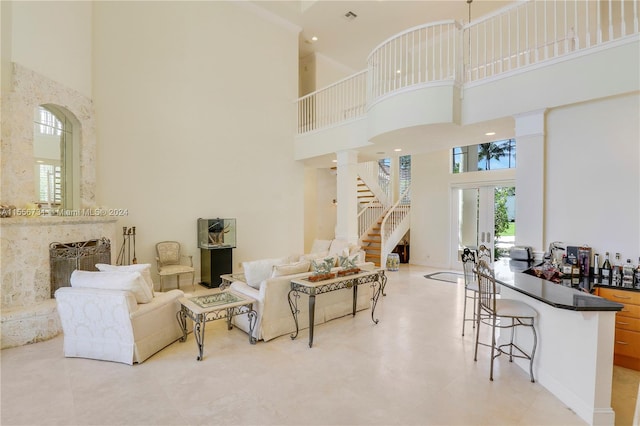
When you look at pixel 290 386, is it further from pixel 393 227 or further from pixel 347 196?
pixel 393 227

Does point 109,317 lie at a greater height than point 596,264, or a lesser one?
lesser

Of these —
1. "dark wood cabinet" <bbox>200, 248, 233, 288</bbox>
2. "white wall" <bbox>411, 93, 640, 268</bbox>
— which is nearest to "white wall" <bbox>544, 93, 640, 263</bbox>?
"white wall" <bbox>411, 93, 640, 268</bbox>

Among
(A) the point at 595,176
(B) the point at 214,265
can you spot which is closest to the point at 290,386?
(B) the point at 214,265

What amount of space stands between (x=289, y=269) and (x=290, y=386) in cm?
151

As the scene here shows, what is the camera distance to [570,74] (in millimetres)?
4074

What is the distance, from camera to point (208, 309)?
11.3 feet

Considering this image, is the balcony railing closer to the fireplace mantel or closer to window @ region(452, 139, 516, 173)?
window @ region(452, 139, 516, 173)

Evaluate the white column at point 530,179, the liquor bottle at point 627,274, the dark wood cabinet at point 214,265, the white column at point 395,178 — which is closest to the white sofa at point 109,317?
the dark wood cabinet at point 214,265

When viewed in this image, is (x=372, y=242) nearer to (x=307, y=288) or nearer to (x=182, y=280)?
(x=182, y=280)

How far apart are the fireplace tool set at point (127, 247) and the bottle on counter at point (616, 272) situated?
690cm

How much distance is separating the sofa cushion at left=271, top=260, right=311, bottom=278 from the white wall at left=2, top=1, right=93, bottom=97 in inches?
167

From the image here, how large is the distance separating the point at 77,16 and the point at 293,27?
193 inches

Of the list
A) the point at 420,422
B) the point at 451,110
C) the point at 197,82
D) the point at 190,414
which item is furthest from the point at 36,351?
the point at 451,110

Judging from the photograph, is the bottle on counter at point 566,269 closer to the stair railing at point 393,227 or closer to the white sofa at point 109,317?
the white sofa at point 109,317
